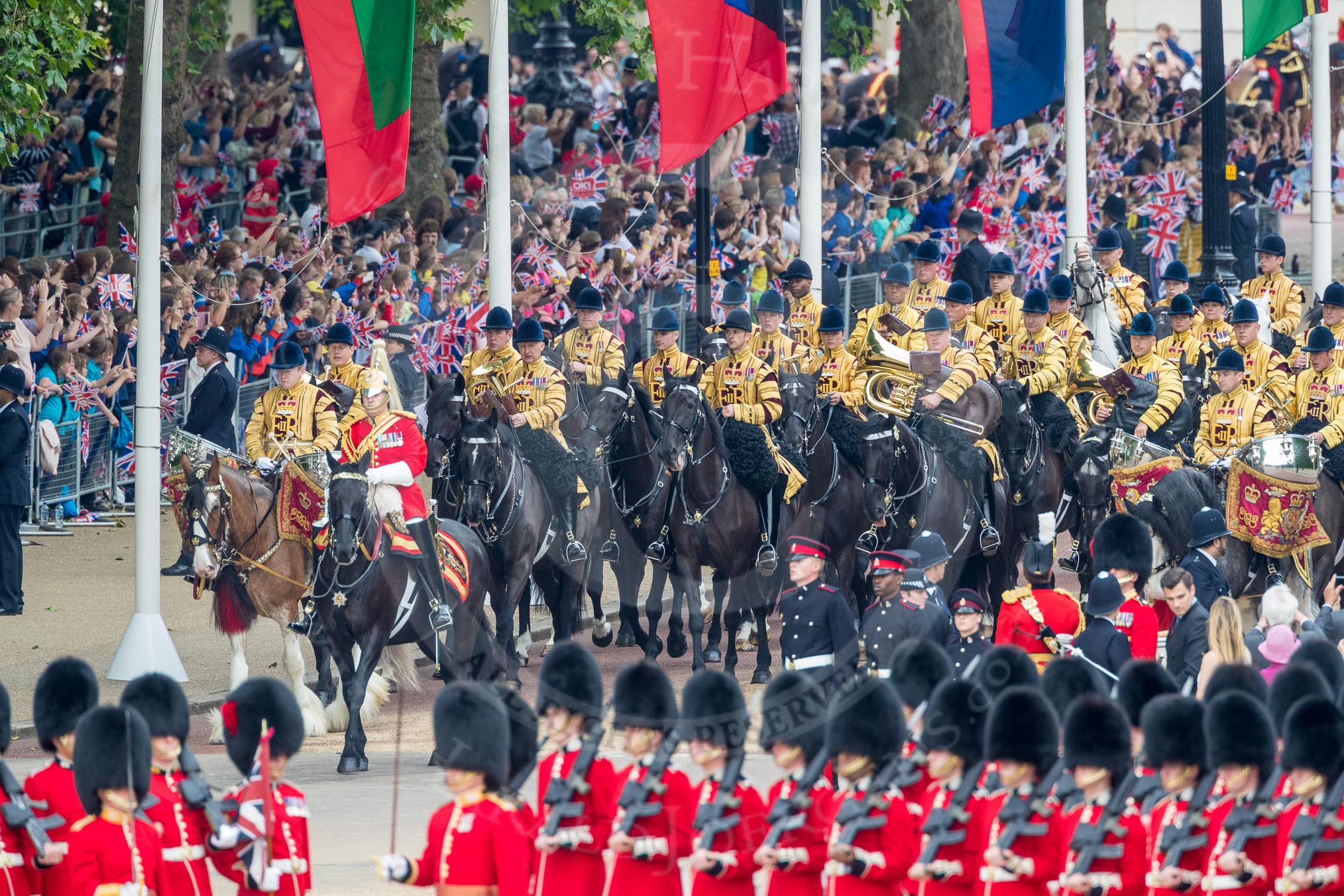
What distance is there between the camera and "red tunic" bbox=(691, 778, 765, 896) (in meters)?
9.77

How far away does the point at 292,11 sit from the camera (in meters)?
33.9

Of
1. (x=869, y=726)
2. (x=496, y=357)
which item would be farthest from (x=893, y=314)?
(x=869, y=726)

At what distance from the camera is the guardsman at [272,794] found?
9.49m

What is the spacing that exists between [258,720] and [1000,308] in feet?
37.5

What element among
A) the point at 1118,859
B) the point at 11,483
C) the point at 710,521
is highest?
the point at 11,483

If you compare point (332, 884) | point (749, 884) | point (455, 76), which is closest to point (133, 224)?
point (455, 76)

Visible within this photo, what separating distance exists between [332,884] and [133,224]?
46.8 feet

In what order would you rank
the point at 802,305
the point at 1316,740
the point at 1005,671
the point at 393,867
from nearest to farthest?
1. the point at 393,867
2. the point at 1316,740
3. the point at 1005,671
4. the point at 802,305

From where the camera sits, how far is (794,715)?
10367 mm

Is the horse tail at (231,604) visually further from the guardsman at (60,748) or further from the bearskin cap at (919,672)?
the bearskin cap at (919,672)

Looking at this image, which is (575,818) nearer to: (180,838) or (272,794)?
(272,794)

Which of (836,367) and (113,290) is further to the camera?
(113,290)

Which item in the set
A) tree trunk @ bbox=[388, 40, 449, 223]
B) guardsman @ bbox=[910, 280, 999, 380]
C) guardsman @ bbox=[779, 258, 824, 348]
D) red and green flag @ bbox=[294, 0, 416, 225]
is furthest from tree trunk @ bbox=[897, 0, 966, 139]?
red and green flag @ bbox=[294, 0, 416, 225]

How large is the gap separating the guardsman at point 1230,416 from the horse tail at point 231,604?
22.0 feet
